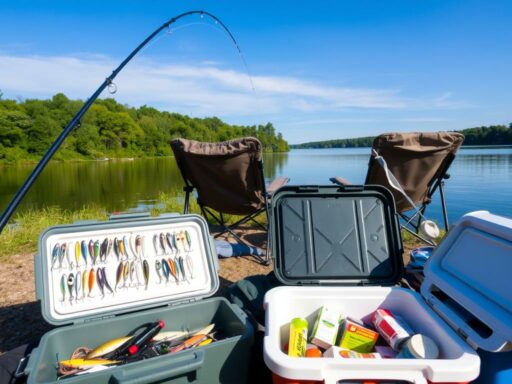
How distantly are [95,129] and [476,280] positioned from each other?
52.0m

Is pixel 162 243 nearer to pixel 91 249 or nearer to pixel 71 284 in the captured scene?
pixel 91 249

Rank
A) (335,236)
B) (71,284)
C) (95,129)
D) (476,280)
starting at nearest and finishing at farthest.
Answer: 1. (476,280)
2. (71,284)
3. (335,236)
4. (95,129)

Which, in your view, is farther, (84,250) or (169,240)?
(169,240)

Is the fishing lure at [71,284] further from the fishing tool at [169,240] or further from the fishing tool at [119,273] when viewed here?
the fishing tool at [169,240]

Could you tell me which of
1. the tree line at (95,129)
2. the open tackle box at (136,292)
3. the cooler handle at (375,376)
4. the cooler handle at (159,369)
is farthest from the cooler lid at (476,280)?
the tree line at (95,129)

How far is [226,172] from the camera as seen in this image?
3.37 m

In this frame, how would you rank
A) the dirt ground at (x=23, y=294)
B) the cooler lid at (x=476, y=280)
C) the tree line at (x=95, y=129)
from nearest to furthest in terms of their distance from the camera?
the cooler lid at (x=476, y=280)
the dirt ground at (x=23, y=294)
the tree line at (x=95, y=129)

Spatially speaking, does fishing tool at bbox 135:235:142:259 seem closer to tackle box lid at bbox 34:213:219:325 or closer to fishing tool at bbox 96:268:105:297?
tackle box lid at bbox 34:213:219:325

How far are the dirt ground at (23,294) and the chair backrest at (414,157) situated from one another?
2.84ft

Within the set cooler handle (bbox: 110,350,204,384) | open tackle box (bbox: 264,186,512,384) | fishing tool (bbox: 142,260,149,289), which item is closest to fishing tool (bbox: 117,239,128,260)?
fishing tool (bbox: 142,260,149,289)

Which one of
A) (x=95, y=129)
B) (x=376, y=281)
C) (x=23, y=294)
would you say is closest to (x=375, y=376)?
(x=376, y=281)

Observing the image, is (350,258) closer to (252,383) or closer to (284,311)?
(284,311)

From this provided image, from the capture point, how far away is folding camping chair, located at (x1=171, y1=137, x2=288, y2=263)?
324 cm

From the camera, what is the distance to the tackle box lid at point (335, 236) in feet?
5.83
